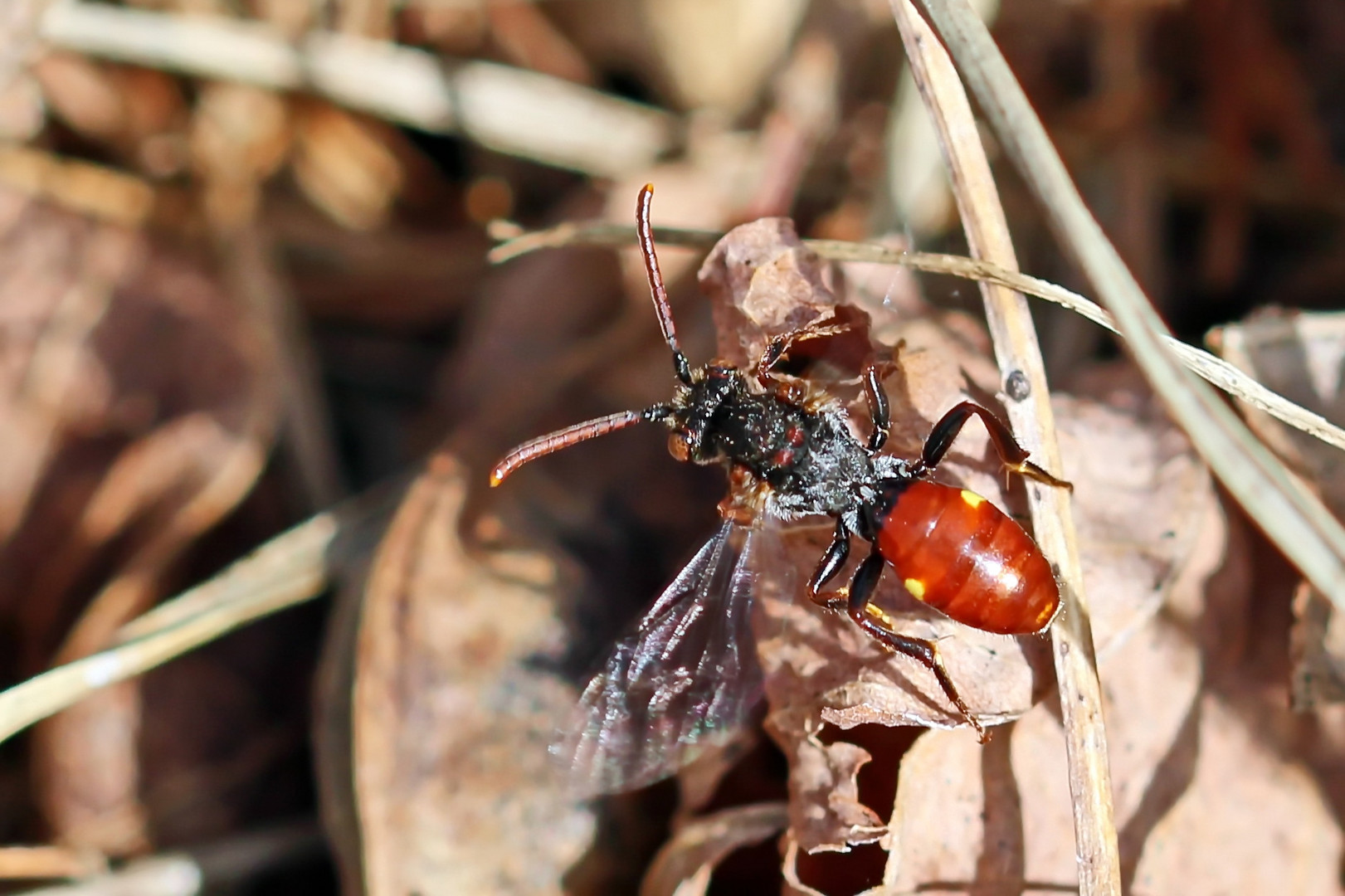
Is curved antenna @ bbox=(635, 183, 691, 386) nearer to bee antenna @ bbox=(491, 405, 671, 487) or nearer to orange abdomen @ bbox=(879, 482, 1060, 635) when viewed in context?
bee antenna @ bbox=(491, 405, 671, 487)

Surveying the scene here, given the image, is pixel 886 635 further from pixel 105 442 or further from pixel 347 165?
pixel 347 165

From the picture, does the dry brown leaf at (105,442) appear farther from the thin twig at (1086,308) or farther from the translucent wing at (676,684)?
Result: the thin twig at (1086,308)

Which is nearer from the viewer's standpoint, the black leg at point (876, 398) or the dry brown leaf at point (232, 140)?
the black leg at point (876, 398)

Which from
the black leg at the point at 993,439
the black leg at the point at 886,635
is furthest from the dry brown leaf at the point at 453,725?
the black leg at the point at 993,439

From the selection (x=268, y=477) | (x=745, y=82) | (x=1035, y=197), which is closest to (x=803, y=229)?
(x=745, y=82)

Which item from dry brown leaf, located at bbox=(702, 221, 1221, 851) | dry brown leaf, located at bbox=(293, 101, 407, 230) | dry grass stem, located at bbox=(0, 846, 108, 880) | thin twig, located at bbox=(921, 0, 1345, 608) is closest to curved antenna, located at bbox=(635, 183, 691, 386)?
dry brown leaf, located at bbox=(702, 221, 1221, 851)
